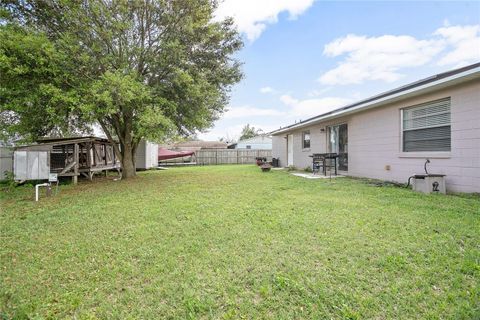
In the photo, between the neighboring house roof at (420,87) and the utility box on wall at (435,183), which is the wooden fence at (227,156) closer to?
the neighboring house roof at (420,87)

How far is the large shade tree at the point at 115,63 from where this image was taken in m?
7.00

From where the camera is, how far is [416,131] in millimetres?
6770

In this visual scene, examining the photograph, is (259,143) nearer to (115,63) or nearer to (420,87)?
(115,63)

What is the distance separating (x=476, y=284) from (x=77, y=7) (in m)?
10.6

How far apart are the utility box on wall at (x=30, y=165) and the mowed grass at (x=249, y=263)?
138 inches

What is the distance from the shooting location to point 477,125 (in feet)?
17.1

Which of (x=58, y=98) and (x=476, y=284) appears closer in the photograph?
(x=476, y=284)

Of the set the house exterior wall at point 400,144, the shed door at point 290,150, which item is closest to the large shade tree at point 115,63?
the house exterior wall at point 400,144

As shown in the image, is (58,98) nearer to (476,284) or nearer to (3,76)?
(3,76)

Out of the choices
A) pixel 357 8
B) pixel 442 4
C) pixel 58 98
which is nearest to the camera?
pixel 58 98

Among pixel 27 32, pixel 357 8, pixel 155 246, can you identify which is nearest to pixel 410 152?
pixel 357 8

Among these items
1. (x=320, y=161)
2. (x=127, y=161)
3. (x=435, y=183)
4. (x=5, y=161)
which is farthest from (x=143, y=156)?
(x=435, y=183)

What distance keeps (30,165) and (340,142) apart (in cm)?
1117

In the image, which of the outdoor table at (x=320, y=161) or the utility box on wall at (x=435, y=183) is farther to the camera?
the outdoor table at (x=320, y=161)
